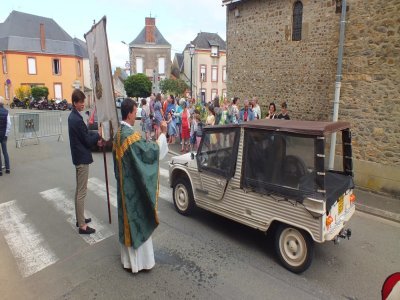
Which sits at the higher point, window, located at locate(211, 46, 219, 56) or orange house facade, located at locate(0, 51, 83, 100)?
window, located at locate(211, 46, 219, 56)

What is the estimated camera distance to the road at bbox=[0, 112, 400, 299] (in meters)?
3.67

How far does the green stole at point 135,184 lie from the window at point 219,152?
50.1 inches

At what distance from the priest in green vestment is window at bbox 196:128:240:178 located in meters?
1.27

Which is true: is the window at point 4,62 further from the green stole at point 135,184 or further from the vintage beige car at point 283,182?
the green stole at point 135,184

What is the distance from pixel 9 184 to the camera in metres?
7.41

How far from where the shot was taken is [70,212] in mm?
5855

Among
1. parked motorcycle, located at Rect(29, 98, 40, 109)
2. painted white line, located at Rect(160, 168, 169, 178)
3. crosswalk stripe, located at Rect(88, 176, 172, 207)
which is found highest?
parked motorcycle, located at Rect(29, 98, 40, 109)

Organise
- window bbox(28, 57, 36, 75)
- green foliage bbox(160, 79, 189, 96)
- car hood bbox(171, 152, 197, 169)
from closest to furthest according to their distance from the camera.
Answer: car hood bbox(171, 152, 197, 169) → window bbox(28, 57, 36, 75) → green foliage bbox(160, 79, 189, 96)

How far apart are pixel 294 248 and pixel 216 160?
1.72 m

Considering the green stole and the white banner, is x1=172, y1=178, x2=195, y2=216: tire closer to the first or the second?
the white banner

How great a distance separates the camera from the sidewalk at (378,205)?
6195mm

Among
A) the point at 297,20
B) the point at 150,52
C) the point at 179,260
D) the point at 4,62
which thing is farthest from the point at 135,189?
the point at 150,52

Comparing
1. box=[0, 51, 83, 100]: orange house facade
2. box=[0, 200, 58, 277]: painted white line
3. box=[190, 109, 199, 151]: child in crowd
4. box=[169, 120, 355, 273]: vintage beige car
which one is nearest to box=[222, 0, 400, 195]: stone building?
box=[169, 120, 355, 273]: vintage beige car

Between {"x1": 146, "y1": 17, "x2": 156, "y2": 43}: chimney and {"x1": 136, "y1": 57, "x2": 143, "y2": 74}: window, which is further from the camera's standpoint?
{"x1": 136, "y1": 57, "x2": 143, "y2": 74}: window
